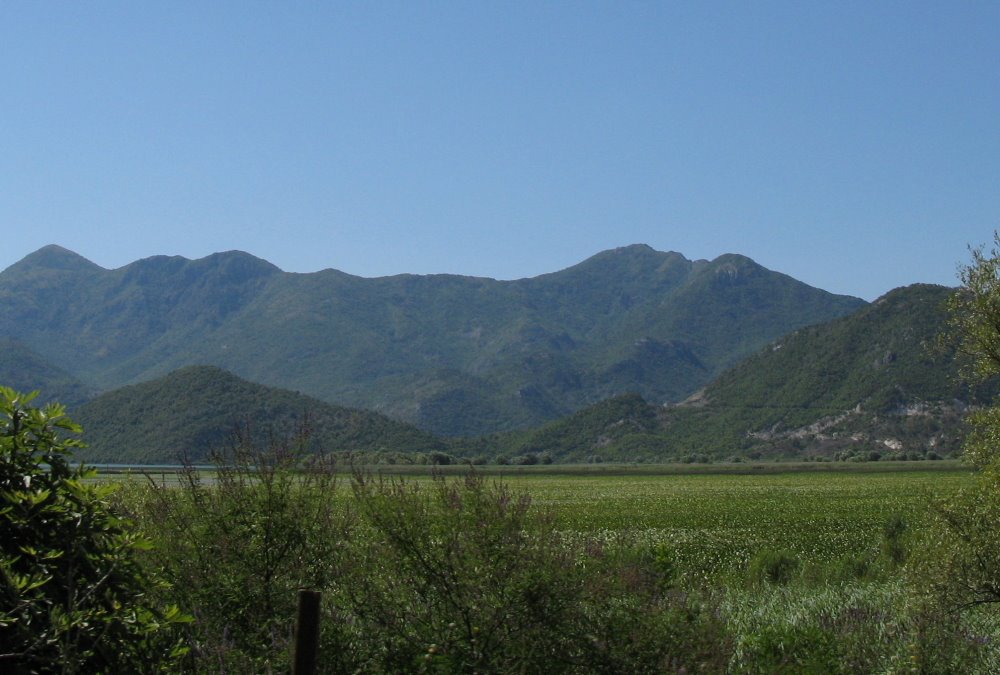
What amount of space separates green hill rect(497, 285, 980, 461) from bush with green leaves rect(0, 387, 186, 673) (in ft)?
419

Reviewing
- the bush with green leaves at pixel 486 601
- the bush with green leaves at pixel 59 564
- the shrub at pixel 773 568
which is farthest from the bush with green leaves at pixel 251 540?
the shrub at pixel 773 568

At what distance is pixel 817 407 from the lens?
15725cm

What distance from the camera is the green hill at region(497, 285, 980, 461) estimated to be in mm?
138125

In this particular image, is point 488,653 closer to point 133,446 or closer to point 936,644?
point 936,644

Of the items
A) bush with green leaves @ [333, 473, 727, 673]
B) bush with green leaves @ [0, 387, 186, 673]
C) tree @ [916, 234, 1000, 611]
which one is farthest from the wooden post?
tree @ [916, 234, 1000, 611]

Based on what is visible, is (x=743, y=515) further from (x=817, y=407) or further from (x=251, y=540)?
(x=817, y=407)

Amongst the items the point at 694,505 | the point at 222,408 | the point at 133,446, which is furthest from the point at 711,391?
the point at 694,505

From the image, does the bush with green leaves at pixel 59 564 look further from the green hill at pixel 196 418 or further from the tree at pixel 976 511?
the green hill at pixel 196 418

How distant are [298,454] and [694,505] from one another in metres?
47.7

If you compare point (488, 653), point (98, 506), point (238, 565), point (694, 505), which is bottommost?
point (694, 505)

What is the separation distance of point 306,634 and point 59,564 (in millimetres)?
1628

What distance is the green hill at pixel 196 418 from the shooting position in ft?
453

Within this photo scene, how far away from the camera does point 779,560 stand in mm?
25297

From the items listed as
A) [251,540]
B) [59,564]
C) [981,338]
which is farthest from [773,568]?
[59,564]
